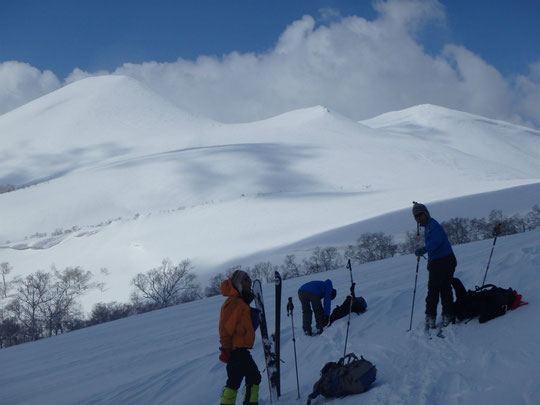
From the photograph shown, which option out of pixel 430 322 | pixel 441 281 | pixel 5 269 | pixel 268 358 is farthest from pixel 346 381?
pixel 5 269

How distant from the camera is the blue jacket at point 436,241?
20.4 ft

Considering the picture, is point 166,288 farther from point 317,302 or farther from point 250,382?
point 250,382

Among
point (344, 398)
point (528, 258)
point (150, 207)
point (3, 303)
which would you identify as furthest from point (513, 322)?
point (150, 207)

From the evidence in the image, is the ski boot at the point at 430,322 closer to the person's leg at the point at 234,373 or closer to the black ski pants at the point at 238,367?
the black ski pants at the point at 238,367

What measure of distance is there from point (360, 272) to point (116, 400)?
466 inches

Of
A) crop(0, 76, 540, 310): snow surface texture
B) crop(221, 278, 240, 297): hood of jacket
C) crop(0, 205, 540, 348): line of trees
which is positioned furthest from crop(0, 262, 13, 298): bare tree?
crop(221, 278, 240, 297): hood of jacket

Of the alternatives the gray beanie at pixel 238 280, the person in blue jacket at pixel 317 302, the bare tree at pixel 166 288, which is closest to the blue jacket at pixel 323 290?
the person in blue jacket at pixel 317 302

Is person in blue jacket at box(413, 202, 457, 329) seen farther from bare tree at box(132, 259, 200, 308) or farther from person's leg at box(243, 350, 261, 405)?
bare tree at box(132, 259, 200, 308)

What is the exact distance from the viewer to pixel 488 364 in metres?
4.83

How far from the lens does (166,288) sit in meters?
32.4

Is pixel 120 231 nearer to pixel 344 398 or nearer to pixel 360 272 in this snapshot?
pixel 360 272

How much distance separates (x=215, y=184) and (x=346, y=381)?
86.7 m

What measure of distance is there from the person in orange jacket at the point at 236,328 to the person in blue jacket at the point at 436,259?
280 centimetres

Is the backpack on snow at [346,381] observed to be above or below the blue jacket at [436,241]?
below
